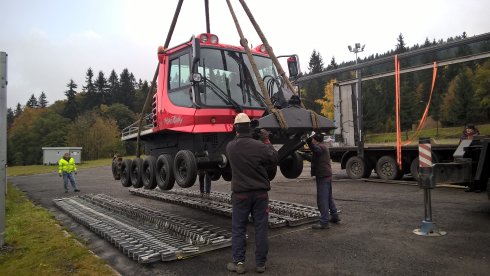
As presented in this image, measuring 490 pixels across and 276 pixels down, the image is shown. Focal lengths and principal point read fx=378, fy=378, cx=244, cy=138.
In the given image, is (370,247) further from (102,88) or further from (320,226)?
(102,88)

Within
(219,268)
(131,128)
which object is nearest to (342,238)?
(219,268)

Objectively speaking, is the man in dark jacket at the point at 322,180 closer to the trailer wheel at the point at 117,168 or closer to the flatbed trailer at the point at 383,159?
the trailer wheel at the point at 117,168

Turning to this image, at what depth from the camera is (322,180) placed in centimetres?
696

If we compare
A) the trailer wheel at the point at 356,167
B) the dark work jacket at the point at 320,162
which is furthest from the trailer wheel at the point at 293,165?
the trailer wheel at the point at 356,167

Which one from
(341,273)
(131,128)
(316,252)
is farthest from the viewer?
(131,128)

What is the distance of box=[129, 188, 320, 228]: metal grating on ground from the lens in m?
7.28

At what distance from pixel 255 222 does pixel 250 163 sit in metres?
0.74

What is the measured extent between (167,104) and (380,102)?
28500mm

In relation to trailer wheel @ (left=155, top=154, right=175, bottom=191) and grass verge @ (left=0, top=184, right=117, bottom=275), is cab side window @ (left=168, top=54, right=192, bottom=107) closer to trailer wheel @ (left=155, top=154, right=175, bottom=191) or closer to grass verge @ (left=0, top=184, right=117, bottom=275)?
trailer wheel @ (left=155, top=154, right=175, bottom=191)

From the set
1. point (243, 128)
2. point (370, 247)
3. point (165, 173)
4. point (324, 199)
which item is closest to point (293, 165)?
point (324, 199)

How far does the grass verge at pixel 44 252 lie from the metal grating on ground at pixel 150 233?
500 millimetres

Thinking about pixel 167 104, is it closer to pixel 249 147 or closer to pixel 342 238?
pixel 249 147

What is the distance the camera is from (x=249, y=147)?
4746mm

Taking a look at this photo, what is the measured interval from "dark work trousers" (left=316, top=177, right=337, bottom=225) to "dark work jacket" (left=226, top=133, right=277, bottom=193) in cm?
241
